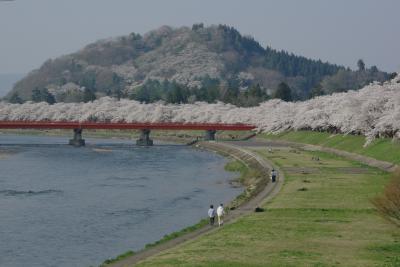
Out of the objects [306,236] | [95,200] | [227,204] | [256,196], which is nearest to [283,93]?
[95,200]

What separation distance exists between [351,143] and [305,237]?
56515 mm

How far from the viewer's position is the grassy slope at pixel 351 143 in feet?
242

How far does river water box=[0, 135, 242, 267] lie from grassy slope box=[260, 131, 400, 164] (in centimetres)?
1352

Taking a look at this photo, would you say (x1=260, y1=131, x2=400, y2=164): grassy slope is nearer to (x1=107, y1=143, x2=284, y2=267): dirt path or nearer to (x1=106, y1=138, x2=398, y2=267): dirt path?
(x1=106, y1=138, x2=398, y2=267): dirt path

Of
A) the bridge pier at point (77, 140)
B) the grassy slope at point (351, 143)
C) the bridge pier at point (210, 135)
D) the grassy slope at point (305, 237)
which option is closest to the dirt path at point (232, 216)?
the grassy slope at point (305, 237)

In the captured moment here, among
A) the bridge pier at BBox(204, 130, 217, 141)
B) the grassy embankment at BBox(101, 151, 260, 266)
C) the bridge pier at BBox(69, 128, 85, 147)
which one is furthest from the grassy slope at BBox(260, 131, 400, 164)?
the bridge pier at BBox(69, 128, 85, 147)

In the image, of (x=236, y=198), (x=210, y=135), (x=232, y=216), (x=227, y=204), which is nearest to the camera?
(x=232, y=216)

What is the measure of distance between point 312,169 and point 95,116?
128320mm

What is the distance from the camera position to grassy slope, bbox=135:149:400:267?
104ft

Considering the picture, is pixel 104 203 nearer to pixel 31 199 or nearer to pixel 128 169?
pixel 31 199

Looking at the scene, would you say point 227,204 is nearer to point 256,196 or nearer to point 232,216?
point 256,196

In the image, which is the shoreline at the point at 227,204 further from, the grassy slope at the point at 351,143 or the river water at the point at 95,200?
the grassy slope at the point at 351,143

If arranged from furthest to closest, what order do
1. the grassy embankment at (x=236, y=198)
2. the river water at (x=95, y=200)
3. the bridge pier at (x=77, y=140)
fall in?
the bridge pier at (x=77, y=140) < the river water at (x=95, y=200) < the grassy embankment at (x=236, y=198)

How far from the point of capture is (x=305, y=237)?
36438mm
